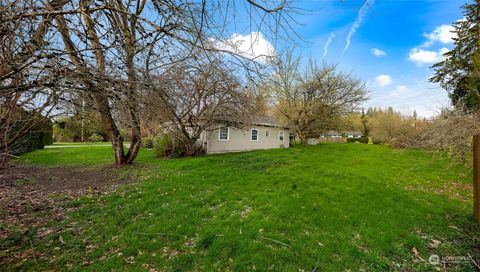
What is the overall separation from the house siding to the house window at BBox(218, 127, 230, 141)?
18cm

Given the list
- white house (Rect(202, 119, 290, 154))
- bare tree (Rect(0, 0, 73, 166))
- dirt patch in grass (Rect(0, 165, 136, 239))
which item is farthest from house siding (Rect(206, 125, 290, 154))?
bare tree (Rect(0, 0, 73, 166))

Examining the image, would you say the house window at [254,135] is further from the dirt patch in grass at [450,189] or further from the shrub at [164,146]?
the dirt patch in grass at [450,189]

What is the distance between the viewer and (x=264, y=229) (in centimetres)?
357

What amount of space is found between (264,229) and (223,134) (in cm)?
1253

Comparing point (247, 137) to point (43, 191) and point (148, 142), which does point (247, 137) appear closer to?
point (148, 142)

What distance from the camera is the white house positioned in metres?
15.2

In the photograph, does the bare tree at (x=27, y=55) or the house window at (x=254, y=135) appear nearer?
the bare tree at (x=27, y=55)

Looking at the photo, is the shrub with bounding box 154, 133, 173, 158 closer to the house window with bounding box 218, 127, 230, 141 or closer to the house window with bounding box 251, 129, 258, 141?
the house window with bounding box 218, 127, 230, 141

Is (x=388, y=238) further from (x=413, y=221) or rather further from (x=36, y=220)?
(x=36, y=220)

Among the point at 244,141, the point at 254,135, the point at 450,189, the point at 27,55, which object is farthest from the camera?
the point at 254,135

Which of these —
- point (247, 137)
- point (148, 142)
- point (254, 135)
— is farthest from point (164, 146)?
point (254, 135)

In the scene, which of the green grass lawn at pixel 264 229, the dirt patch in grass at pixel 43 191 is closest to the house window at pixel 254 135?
the dirt patch in grass at pixel 43 191

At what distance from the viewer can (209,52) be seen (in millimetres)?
2166

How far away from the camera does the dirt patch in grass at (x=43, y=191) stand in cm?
389
